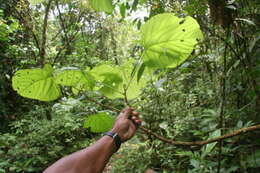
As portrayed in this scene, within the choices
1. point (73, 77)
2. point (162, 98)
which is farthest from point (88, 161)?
point (162, 98)

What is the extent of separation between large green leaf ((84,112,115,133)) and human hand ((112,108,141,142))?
64 millimetres

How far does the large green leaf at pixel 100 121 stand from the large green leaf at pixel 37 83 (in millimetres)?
129

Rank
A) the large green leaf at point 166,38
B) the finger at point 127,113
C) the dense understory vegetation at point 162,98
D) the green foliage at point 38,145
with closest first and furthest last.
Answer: the large green leaf at point 166,38, the finger at point 127,113, the dense understory vegetation at point 162,98, the green foliage at point 38,145

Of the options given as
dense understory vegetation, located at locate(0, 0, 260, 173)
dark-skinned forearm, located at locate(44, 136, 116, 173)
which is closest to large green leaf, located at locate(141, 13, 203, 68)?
dense understory vegetation, located at locate(0, 0, 260, 173)

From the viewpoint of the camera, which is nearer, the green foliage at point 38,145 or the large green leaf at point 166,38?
the large green leaf at point 166,38

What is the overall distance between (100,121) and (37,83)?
218 mm

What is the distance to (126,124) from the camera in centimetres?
61

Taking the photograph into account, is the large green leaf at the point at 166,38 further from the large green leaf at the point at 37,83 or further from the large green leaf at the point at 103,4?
the large green leaf at the point at 37,83

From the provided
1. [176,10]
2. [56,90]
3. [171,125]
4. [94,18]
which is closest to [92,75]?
[56,90]

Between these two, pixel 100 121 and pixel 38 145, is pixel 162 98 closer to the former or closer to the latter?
pixel 100 121

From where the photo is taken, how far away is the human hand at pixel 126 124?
0.60 metres

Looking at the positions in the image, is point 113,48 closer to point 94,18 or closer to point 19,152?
point 94,18

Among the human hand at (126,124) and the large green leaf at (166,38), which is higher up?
the large green leaf at (166,38)

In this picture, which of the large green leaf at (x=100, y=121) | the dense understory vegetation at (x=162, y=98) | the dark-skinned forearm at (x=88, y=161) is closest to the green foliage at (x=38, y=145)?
the dense understory vegetation at (x=162, y=98)
